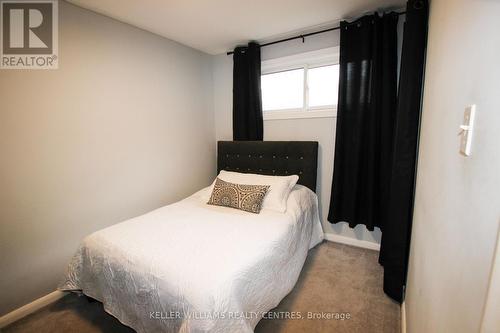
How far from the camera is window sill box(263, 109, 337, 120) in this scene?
8.82 ft

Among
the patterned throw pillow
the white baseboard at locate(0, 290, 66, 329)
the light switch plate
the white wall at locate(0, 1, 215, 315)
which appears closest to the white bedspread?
the patterned throw pillow

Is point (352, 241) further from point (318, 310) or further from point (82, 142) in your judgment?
point (82, 142)

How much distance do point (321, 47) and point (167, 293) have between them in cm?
283

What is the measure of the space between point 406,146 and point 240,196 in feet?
4.88

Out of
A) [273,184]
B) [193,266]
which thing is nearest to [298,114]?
[273,184]

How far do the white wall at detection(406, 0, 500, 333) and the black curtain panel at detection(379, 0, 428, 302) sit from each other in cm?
72

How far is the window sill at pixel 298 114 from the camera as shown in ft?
8.82

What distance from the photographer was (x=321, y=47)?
104 inches

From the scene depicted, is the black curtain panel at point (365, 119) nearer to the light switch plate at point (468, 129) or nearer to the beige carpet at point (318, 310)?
the beige carpet at point (318, 310)

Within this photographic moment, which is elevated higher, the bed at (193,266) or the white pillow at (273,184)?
the white pillow at (273,184)

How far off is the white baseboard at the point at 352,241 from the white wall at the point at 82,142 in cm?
209

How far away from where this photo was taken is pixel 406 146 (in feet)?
5.45

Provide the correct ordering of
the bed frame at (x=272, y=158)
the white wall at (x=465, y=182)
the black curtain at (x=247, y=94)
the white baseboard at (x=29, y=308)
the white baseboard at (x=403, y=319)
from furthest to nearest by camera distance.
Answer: the black curtain at (x=247, y=94) → the bed frame at (x=272, y=158) → the white baseboard at (x=29, y=308) → the white baseboard at (x=403, y=319) → the white wall at (x=465, y=182)

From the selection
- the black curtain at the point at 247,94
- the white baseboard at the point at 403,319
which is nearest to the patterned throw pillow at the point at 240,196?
the black curtain at the point at 247,94
